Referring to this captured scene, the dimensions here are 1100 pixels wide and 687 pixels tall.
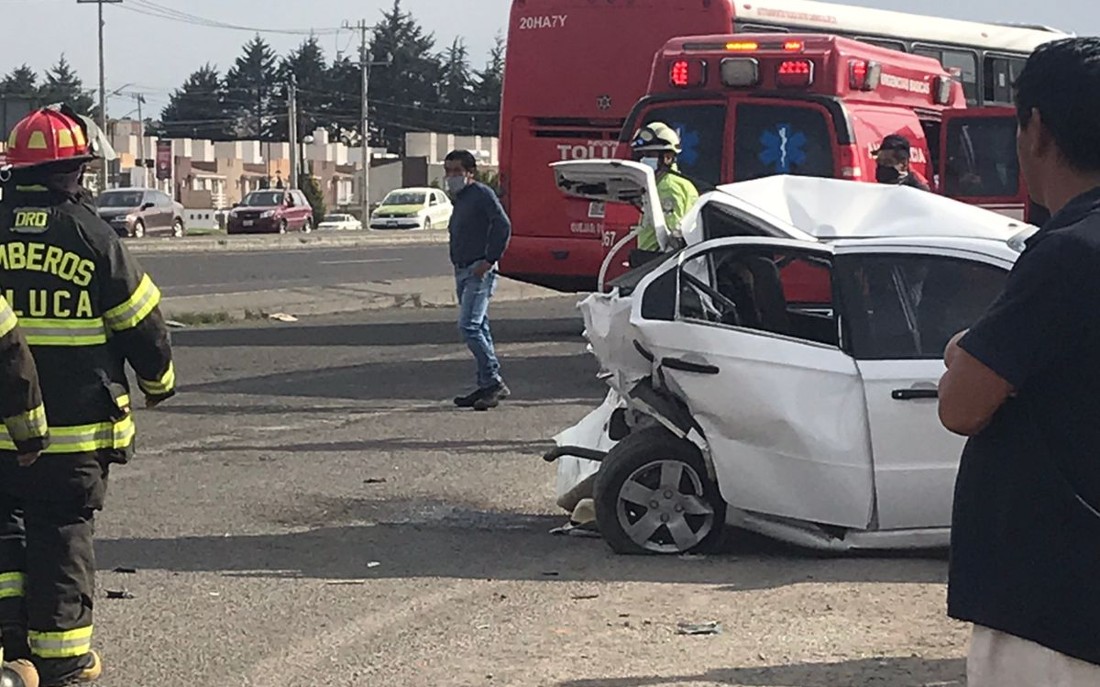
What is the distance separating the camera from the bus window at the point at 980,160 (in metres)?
14.2

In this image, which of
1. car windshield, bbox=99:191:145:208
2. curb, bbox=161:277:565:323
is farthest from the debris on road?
car windshield, bbox=99:191:145:208

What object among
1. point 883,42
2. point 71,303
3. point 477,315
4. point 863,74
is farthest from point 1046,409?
point 883,42

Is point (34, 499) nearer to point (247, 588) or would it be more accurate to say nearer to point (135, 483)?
point (247, 588)

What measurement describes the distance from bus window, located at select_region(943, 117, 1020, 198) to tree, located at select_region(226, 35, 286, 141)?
116757mm

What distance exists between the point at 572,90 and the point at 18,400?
1233 centimetres

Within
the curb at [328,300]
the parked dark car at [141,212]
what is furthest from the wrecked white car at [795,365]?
the parked dark car at [141,212]

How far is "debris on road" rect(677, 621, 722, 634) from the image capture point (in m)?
6.40

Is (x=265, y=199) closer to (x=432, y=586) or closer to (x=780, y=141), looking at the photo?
(x=780, y=141)

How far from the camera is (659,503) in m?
7.73

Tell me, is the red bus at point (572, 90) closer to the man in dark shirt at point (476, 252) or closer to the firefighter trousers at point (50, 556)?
the man in dark shirt at point (476, 252)

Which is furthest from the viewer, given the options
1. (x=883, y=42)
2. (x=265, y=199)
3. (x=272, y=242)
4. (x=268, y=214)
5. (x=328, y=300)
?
(x=265, y=199)

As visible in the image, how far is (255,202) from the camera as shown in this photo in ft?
181

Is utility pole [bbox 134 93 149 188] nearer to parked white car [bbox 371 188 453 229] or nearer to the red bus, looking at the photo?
parked white car [bbox 371 188 453 229]

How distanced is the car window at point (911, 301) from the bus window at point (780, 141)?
536 centimetres
